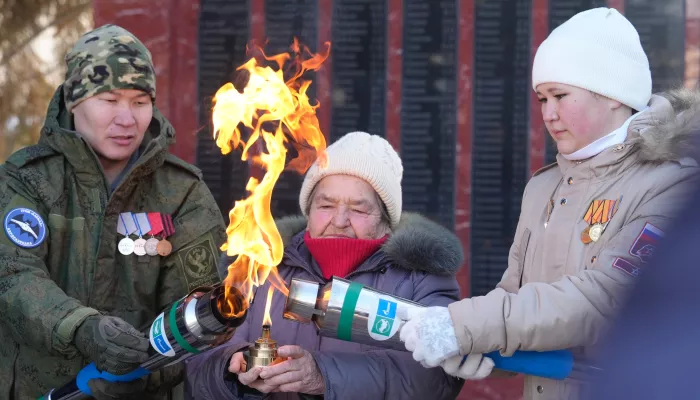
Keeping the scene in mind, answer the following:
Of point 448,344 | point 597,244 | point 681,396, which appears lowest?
point 448,344

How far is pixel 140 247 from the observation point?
3.48 meters

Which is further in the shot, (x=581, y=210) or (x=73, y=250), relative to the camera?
(x=73, y=250)

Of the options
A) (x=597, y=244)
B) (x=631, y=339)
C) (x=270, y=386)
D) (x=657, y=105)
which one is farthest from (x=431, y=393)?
(x=631, y=339)

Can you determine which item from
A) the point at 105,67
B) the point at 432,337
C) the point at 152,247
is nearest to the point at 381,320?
the point at 432,337

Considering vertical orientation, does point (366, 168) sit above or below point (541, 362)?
above

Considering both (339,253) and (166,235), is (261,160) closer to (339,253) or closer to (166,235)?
(339,253)

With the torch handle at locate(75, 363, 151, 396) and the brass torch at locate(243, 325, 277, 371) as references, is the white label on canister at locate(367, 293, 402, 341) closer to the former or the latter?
the brass torch at locate(243, 325, 277, 371)

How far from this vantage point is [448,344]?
2.59 meters

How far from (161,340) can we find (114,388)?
420 mm

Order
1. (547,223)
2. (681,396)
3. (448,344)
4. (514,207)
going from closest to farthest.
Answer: (681,396)
(448,344)
(547,223)
(514,207)

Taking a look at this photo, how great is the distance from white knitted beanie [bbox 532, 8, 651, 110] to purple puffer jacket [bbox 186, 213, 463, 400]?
707 millimetres

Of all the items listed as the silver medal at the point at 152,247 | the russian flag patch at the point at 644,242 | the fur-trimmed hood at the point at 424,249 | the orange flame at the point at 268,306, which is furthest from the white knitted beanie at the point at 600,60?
the silver medal at the point at 152,247

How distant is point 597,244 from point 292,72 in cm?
322

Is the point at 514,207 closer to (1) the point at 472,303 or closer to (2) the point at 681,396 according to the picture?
(1) the point at 472,303
